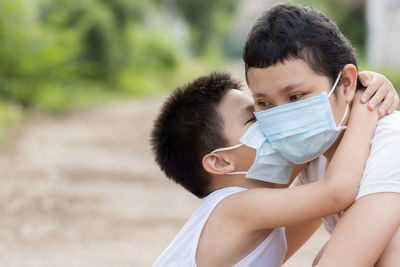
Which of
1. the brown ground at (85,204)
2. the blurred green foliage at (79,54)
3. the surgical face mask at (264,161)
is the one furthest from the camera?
the blurred green foliage at (79,54)

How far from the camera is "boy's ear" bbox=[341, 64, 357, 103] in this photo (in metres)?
2.23

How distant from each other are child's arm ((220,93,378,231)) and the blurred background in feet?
2.12

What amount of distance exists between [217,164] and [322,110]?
0.54 m

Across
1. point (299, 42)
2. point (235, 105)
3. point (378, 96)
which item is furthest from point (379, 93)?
point (235, 105)

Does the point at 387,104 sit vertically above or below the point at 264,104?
below

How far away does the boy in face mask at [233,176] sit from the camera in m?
2.17

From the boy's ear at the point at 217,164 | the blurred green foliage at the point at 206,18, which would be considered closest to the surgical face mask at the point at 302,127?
the boy's ear at the point at 217,164

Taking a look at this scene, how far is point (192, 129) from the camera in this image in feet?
8.50

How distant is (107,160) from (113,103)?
336 inches

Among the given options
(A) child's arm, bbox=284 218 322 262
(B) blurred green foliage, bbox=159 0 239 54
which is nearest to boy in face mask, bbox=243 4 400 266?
(A) child's arm, bbox=284 218 322 262

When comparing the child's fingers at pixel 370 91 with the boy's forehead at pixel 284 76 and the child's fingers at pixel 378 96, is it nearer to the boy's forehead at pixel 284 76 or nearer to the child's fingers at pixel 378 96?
the child's fingers at pixel 378 96

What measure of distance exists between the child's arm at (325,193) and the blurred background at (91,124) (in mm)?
646

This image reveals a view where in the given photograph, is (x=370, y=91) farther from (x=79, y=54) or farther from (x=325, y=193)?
(x=79, y=54)

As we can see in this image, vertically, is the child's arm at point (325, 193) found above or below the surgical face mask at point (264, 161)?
below
